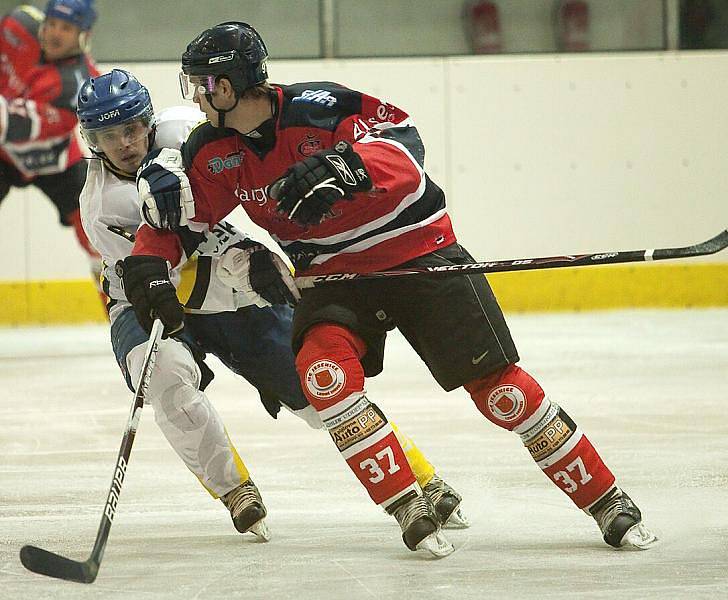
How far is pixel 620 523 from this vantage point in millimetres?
2508

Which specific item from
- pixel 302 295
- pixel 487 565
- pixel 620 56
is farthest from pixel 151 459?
pixel 620 56

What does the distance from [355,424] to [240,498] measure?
1.30 ft

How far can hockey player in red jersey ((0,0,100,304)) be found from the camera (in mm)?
6203

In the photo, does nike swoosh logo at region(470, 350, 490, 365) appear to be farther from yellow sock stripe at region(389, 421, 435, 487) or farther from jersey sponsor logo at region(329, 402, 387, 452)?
yellow sock stripe at region(389, 421, 435, 487)

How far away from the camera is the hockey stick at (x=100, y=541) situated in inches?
87.5

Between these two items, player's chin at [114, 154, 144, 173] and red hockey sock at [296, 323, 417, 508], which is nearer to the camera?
red hockey sock at [296, 323, 417, 508]

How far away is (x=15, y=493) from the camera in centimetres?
323

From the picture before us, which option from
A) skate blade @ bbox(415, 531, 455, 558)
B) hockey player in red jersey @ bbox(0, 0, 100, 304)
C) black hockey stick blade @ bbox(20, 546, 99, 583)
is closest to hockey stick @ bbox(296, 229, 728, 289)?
skate blade @ bbox(415, 531, 455, 558)

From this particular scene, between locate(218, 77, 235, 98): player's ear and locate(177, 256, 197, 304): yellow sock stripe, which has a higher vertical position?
locate(218, 77, 235, 98): player's ear

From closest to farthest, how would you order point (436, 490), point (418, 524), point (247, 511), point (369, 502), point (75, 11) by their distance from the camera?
point (418, 524) < point (247, 511) < point (436, 490) < point (369, 502) < point (75, 11)

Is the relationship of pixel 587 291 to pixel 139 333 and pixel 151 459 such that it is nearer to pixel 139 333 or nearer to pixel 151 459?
pixel 151 459

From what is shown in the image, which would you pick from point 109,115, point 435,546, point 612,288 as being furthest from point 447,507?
point 612,288

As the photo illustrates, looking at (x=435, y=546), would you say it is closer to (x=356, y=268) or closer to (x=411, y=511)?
(x=411, y=511)

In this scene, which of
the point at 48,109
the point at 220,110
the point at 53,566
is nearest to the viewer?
the point at 53,566
